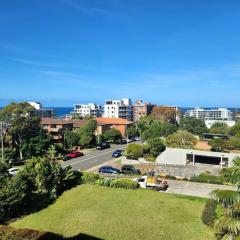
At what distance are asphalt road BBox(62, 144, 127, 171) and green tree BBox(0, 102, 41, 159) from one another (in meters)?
8.52

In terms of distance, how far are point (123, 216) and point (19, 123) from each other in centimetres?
3434

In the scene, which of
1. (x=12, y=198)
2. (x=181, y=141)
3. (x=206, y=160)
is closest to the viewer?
(x=12, y=198)

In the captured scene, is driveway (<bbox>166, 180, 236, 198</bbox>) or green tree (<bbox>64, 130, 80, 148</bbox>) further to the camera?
green tree (<bbox>64, 130, 80, 148</bbox>)

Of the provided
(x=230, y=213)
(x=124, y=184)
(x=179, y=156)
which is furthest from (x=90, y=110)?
(x=230, y=213)

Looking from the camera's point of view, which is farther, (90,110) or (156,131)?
(90,110)

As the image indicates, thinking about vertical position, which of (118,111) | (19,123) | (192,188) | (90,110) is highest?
(90,110)

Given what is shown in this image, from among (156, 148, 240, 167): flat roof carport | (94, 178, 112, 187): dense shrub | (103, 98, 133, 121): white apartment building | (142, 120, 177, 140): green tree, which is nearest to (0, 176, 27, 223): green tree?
(94, 178, 112, 187): dense shrub

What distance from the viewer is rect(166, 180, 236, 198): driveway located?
1345 inches

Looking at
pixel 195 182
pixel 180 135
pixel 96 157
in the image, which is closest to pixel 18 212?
pixel 195 182

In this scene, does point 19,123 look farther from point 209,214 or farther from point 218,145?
point 209,214

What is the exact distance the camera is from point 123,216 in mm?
26812

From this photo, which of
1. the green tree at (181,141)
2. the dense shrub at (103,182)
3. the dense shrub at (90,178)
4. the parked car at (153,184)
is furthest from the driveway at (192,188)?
the green tree at (181,141)

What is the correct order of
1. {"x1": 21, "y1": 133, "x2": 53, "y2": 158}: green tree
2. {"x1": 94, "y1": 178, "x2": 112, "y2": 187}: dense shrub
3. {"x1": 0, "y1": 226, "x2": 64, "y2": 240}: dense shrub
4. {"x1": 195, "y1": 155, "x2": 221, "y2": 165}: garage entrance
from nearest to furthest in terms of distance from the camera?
{"x1": 0, "y1": 226, "x2": 64, "y2": 240}: dense shrub
{"x1": 94, "y1": 178, "x2": 112, "y2": 187}: dense shrub
{"x1": 195, "y1": 155, "x2": 221, "y2": 165}: garage entrance
{"x1": 21, "y1": 133, "x2": 53, "y2": 158}: green tree

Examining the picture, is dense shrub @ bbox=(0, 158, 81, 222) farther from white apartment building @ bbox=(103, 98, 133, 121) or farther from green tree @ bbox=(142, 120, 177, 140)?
white apartment building @ bbox=(103, 98, 133, 121)
